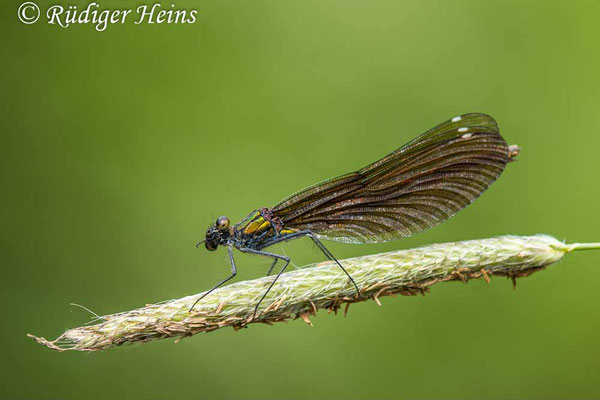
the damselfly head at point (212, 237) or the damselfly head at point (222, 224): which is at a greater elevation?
the damselfly head at point (222, 224)

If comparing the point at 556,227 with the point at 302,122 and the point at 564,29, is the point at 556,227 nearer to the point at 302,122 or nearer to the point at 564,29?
the point at 564,29

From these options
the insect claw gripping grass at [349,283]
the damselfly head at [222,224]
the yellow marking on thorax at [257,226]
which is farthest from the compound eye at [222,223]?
the insect claw gripping grass at [349,283]

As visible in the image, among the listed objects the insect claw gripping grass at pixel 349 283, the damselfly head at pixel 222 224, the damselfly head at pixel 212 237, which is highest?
the damselfly head at pixel 222 224

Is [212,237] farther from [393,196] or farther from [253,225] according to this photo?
[393,196]

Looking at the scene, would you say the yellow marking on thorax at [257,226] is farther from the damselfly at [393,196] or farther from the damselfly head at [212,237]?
the damselfly head at [212,237]

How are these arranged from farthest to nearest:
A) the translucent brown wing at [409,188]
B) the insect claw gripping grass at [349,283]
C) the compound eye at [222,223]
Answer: the compound eye at [222,223] → the translucent brown wing at [409,188] → the insect claw gripping grass at [349,283]

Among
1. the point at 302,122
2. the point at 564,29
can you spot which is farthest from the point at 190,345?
the point at 564,29
